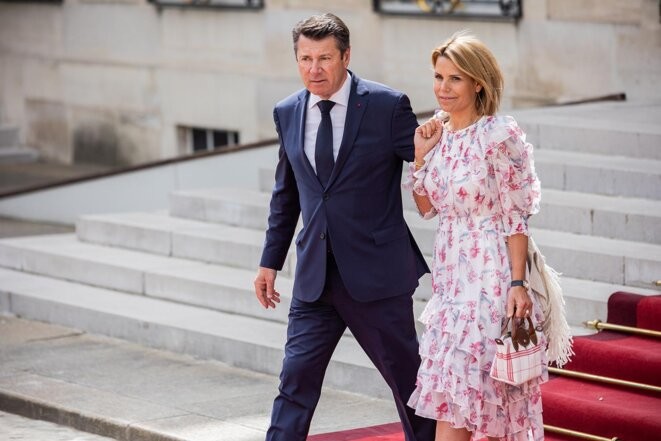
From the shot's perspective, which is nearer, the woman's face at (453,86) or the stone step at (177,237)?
the woman's face at (453,86)

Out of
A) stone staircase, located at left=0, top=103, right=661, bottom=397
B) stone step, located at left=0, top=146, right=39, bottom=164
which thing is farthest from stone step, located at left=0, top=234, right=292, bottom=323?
stone step, located at left=0, top=146, right=39, bottom=164

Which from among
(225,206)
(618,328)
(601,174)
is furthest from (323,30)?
(225,206)

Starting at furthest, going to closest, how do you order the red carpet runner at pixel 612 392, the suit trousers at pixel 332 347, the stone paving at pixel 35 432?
the stone paving at pixel 35 432 → the red carpet runner at pixel 612 392 → the suit trousers at pixel 332 347

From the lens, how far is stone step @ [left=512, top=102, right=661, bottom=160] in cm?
982

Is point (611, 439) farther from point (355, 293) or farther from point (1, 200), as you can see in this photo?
point (1, 200)

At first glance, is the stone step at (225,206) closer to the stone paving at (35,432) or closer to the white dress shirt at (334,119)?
the stone paving at (35,432)

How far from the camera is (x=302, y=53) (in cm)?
596

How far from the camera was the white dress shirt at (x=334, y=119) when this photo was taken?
6.09m

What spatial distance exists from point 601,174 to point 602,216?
60 centimetres

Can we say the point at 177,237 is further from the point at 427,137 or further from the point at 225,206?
the point at 427,137

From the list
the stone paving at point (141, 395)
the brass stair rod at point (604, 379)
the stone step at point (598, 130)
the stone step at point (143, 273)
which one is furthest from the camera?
the stone step at point (598, 130)

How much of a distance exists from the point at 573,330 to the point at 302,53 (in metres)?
2.74

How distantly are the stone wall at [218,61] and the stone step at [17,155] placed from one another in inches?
5.9

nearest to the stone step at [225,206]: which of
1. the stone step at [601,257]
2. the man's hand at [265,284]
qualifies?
the stone step at [601,257]
